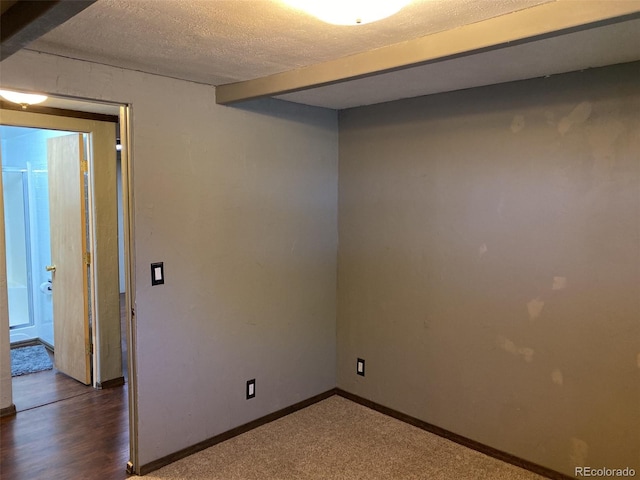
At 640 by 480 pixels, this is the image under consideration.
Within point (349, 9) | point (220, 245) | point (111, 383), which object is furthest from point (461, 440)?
point (111, 383)

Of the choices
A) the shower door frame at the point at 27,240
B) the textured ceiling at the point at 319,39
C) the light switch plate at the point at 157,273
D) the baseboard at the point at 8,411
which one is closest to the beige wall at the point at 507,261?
the textured ceiling at the point at 319,39

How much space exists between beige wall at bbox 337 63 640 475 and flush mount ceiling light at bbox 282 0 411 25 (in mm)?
1447

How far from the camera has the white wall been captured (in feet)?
8.55

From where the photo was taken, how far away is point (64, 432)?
3178 mm

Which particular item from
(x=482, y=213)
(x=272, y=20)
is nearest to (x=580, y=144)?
(x=482, y=213)

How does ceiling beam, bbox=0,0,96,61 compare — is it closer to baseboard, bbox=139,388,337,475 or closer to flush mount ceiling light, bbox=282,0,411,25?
flush mount ceiling light, bbox=282,0,411,25

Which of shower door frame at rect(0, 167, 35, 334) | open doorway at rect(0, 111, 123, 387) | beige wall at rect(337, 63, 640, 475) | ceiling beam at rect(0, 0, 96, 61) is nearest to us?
ceiling beam at rect(0, 0, 96, 61)

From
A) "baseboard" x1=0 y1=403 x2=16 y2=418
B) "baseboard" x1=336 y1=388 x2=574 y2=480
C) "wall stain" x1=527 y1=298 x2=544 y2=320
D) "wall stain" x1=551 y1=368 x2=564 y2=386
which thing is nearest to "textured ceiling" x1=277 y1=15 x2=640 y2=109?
"wall stain" x1=527 y1=298 x2=544 y2=320

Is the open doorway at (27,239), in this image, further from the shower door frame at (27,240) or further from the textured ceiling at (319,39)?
the textured ceiling at (319,39)

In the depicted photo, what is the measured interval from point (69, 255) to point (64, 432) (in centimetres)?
155

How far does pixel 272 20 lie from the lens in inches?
67.6

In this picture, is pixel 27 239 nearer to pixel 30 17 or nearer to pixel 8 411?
pixel 8 411

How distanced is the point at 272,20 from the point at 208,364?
6.82 ft

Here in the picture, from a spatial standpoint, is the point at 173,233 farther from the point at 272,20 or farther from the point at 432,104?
the point at 432,104
